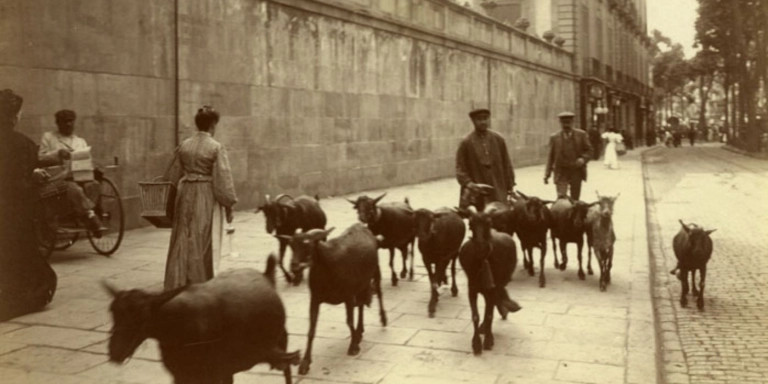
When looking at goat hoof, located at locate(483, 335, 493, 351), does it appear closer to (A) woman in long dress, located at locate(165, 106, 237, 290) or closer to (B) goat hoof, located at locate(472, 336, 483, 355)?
(B) goat hoof, located at locate(472, 336, 483, 355)

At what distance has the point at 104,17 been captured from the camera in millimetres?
11773

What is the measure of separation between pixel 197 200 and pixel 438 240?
2.33 m

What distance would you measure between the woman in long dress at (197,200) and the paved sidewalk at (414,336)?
795mm

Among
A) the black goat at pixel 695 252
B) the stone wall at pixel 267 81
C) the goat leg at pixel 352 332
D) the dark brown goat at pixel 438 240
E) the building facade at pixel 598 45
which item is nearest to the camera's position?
the goat leg at pixel 352 332

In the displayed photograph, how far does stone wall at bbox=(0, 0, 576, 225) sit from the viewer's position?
36.6ft

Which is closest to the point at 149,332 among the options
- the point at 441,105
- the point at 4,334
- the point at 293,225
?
the point at 4,334

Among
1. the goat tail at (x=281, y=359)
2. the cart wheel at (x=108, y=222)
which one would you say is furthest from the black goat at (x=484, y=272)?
the cart wheel at (x=108, y=222)

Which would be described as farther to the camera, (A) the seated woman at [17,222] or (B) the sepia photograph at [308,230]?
(A) the seated woman at [17,222]

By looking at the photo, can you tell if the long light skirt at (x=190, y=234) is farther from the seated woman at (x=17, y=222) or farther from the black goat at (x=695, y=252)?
the black goat at (x=695, y=252)

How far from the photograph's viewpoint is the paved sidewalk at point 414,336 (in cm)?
546

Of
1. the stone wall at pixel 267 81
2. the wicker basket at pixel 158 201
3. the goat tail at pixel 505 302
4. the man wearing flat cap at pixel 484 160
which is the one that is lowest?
the goat tail at pixel 505 302

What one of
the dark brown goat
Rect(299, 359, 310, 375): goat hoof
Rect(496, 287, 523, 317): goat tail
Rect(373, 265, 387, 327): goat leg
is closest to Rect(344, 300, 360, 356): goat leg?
Rect(299, 359, 310, 375): goat hoof

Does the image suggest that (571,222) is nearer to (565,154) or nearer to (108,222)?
(565,154)

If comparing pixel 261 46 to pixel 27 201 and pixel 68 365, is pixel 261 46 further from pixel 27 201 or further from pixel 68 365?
pixel 68 365
